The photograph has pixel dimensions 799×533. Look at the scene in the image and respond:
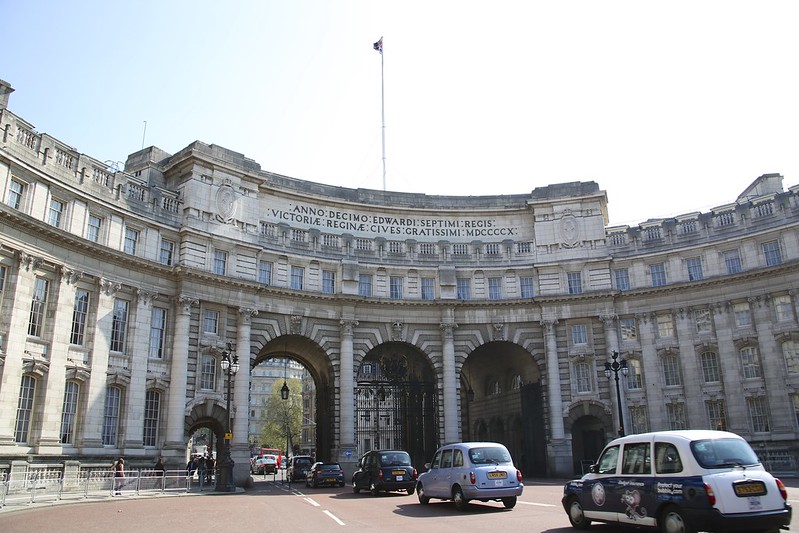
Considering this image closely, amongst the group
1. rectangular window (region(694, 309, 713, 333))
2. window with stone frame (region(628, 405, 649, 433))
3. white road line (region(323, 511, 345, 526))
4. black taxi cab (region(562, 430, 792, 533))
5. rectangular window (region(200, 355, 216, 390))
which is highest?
rectangular window (region(694, 309, 713, 333))

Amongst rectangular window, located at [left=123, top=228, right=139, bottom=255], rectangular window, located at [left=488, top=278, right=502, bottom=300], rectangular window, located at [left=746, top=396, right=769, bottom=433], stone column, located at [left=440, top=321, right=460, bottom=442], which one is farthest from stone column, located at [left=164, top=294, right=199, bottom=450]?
rectangular window, located at [left=746, top=396, right=769, bottom=433]

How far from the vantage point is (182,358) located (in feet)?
126

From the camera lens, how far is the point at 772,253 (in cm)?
4244

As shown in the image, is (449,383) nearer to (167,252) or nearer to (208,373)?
(208,373)

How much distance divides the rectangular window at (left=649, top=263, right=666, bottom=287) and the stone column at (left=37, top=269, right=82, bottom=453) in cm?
3603

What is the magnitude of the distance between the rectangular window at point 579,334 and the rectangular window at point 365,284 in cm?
1461

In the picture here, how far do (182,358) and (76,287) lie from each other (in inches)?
287

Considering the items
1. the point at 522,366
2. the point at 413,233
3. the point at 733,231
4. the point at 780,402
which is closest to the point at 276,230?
the point at 413,233

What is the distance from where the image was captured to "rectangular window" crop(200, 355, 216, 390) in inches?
1554

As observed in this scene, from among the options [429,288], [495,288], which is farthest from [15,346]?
[495,288]

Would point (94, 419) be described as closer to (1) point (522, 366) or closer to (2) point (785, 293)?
(1) point (522, 366)

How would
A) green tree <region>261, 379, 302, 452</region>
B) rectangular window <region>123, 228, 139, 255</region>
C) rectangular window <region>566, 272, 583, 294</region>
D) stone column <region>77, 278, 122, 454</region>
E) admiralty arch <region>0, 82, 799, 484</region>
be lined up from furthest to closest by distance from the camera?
green tree <region>261, 379, 302, 452</region> < rectangular window <region>566, 272, 583, 294</region> < rectangular window <region>123, 228, 139, 255</region> < admiralty arch <region>0, 82, 799, 484</region> < stone column <region>77, 278, 122, 454</region>

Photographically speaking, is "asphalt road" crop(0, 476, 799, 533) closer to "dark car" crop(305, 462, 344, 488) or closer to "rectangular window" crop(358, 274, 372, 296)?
"dark car" crop(305, 462, 344, 488)

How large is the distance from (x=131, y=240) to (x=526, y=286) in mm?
26827
